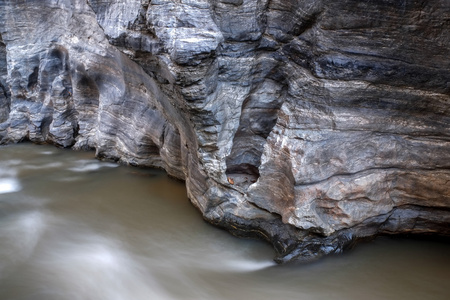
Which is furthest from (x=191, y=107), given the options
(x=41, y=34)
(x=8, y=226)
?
(x=41, y=34)

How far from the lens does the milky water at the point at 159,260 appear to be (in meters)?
3.75

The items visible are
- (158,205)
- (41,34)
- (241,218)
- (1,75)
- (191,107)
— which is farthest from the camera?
(1,75)

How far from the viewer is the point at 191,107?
439 centimetres

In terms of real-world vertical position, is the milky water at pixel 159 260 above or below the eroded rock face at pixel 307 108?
below

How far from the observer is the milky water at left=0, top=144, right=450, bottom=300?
148 inches

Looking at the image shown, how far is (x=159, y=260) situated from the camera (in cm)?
435

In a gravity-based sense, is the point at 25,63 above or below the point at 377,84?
below

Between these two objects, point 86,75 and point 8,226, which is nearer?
point 8,226

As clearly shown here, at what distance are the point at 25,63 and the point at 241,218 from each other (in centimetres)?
740

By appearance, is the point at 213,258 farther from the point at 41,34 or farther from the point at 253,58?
the point at 41,34

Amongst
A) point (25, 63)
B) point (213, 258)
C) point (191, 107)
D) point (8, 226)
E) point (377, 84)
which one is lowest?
point (8, 226)

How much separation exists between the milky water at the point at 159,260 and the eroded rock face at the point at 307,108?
0.27 meters

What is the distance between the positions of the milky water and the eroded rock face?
27 centimetres

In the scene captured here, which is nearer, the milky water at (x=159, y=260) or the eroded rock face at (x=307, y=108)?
the milky water at (x=159, y=260)
